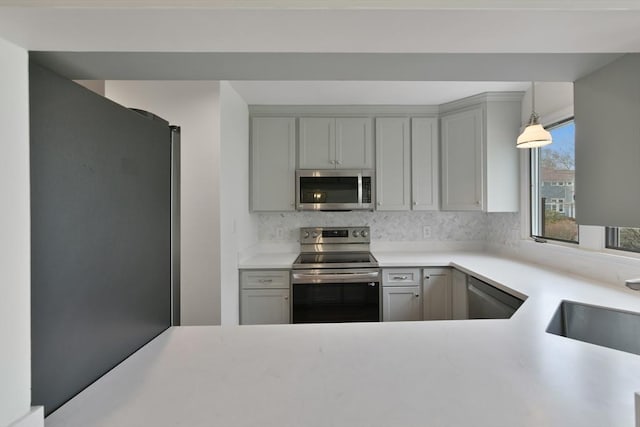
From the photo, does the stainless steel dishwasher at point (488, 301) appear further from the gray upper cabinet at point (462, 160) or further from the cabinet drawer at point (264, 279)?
the cabinet drawer at point (264, 279)

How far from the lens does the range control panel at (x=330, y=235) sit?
10.5 ft

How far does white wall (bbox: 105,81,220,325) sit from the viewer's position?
2.12 m

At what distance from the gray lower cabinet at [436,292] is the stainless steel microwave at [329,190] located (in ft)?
2.81

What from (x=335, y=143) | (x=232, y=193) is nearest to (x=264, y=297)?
(x=232, y=193)

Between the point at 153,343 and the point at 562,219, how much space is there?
9.08 feet

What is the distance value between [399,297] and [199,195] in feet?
5.97

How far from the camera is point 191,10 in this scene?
38cm

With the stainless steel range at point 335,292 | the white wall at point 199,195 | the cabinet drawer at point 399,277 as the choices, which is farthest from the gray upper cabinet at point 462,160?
the white wall at point 199,195

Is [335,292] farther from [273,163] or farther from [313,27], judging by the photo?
[313,27]

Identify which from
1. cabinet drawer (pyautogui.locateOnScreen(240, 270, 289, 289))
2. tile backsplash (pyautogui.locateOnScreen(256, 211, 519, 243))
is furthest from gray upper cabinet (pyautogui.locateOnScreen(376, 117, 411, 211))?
cabinet drawer (pyautogui.locateOnScreen(240, 270, 289, 289))

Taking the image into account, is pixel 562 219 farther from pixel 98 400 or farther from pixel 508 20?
pixel 98 400

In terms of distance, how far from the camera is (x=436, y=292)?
8.47ft

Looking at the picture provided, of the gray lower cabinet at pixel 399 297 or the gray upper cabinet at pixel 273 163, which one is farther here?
the gray upper cabinet at pixel 273 163

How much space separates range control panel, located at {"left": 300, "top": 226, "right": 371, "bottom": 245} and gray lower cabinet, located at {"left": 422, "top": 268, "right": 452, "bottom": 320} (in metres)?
0.81
